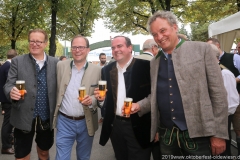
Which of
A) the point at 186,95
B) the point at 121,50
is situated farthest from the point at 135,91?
the point at 186,95

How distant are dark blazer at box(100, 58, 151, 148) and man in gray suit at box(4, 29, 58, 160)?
2.46 feet

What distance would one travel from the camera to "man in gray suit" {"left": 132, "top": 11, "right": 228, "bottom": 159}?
209 cm

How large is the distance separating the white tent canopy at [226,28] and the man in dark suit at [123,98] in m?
3.21

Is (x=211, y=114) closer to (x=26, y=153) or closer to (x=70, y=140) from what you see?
(x=70, y=140)

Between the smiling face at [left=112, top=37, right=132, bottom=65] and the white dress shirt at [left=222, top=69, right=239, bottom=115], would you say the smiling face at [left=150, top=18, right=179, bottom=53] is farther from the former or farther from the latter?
the white dress shirt at [left=222, top=69, right=239, bottom=115]

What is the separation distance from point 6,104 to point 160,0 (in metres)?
12.6

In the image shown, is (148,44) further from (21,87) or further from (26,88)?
(21,87)

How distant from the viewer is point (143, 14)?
1922 centimetres

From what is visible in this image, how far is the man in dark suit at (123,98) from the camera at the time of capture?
8.87 feet

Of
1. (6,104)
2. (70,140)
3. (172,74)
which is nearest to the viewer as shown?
(172,74)

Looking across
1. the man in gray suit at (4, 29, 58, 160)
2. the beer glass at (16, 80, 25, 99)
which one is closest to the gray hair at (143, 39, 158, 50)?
the man in gray suit at (4, 29, 58, 160)

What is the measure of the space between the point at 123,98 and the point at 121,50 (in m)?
0.59

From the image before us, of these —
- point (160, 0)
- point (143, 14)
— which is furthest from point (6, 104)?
point (143, 14)

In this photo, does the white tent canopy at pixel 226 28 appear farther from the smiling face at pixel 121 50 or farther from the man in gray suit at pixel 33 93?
the man in gray suit at pixel 33 93
